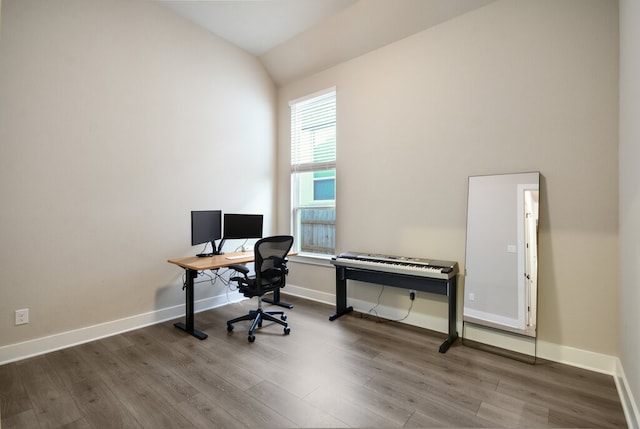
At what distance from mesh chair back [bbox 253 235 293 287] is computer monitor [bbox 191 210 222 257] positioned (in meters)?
0.81

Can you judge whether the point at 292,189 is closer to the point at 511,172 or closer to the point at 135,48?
the point at 135,48

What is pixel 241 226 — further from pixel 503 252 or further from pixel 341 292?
pixel 503 252

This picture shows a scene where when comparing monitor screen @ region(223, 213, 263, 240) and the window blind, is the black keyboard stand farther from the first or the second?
the window blind

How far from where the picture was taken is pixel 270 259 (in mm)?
3250

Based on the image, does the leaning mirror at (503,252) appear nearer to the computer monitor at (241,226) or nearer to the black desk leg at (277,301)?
the black desk leg at (277,301)

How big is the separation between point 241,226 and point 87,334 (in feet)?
6.17

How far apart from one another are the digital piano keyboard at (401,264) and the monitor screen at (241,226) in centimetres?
115

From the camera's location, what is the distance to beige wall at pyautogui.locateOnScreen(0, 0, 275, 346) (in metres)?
2.61

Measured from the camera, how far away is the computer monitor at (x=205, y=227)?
3.39 m

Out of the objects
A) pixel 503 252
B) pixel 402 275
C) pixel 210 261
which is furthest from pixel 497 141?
pixel 210 261

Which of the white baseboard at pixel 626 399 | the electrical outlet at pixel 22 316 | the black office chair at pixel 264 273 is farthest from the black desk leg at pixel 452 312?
the electrical outlet at pixel 22 316

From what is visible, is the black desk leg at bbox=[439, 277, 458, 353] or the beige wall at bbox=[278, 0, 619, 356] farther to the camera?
Result: the black desk leg at bbox=[439, 277, 458, 353]

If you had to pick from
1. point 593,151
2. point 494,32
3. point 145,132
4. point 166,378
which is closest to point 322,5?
point 494,32

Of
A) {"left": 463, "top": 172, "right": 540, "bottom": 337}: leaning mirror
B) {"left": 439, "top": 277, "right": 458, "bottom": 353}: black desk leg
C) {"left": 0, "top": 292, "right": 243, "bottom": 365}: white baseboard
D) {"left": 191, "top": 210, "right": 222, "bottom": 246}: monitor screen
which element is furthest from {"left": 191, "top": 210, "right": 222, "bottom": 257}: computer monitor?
{"left": 463, "top": 172, "right": 540, "bottom": 337}: leaning mirror
